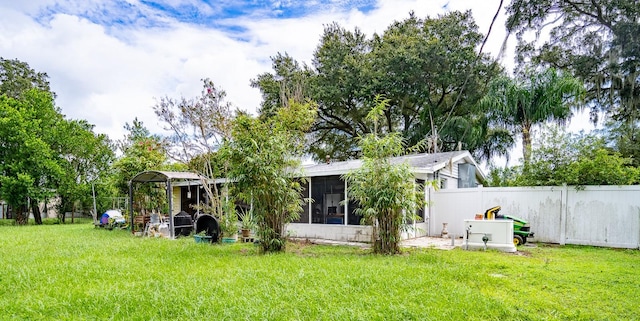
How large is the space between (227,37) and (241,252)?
5.95 meters

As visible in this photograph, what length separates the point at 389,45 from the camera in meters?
16.7

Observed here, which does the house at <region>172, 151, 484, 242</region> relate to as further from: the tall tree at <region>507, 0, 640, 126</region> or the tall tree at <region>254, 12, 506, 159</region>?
the tall tree at <region>507, 0, 640, 126</region>

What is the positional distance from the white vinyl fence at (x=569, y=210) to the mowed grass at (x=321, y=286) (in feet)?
3.25

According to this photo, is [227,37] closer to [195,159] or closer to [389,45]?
[195,159]

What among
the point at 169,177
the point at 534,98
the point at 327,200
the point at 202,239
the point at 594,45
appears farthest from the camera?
the point at 594,45

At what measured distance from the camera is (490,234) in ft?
24.1

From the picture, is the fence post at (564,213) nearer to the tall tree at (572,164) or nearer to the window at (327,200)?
the tall tree at (572,164)

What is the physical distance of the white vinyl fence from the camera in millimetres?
7496

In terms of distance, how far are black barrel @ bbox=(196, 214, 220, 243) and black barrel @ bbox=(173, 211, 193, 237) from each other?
5.40 ft

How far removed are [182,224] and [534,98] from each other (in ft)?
40.6

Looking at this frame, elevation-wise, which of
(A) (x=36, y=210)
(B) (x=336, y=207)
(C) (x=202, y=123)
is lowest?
(A) (x=36, y=210)

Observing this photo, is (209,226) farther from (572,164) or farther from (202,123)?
(572,164)

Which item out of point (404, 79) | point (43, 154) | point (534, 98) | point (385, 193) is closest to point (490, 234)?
point (385, 193)

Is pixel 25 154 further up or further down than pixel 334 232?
further up
